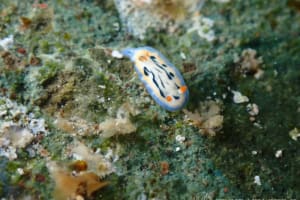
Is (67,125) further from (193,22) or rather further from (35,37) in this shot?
(193,22)

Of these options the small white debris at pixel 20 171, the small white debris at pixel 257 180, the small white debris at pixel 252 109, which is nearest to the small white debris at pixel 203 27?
the small white debris at pixel 252 109

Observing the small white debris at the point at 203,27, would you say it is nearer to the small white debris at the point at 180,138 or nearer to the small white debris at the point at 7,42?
the small white debris at the point at 180,138

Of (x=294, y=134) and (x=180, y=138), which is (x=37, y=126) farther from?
(x=294, y=134)

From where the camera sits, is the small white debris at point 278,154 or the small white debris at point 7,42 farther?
the small white debris at point 7,42

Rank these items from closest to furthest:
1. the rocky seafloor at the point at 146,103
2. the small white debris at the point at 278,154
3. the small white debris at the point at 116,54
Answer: the rocky seafloor at the point at 146,103, the small white debris at the point at 278,154, the small white debris at the point at 116,54

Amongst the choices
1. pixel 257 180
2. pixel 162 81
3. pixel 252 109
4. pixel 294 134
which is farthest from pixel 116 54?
pixel 294 134

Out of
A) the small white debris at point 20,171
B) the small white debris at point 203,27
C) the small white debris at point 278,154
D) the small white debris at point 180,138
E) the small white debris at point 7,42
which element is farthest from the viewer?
the small white debris at point 203,27

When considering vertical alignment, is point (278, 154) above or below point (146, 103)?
below

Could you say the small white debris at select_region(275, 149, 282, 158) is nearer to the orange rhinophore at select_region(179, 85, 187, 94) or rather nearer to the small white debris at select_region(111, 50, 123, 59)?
the orange rhinophore at select_region(179, 85, 187, 94)

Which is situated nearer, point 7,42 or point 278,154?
point 278,154
